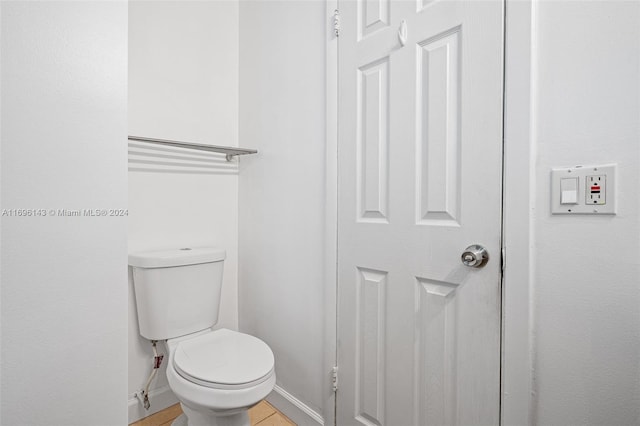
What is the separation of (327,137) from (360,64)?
12.0 inches

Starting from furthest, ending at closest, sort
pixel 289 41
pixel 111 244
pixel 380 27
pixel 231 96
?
pixel 231 96 → pixel 289 41 → pixel 380 27 → pixel 111 244

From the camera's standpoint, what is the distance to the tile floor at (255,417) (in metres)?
1.54

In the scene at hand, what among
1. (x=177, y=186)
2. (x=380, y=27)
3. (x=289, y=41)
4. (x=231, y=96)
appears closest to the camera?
(x=380, y=27)

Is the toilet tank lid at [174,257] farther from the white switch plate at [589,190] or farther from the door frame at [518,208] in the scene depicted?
the white switch plate at [589,190]

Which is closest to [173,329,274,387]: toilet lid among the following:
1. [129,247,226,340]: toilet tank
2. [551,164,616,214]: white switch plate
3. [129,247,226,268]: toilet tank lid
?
[129,247,226,340]: toilet tank

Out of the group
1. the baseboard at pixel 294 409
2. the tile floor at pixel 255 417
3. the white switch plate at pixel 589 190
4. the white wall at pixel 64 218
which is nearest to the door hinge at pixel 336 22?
the white wall at pixel 64 218

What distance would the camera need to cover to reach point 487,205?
0.94m

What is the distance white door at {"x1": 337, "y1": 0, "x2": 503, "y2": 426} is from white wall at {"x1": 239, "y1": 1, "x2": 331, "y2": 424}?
0.15m

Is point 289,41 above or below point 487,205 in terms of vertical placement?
above

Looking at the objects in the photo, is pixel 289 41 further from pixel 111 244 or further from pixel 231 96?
pixel 111 244

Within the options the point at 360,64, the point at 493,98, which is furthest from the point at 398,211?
the point at 360,64

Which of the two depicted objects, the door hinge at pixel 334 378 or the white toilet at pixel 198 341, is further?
the door hinge at pixel 334 378

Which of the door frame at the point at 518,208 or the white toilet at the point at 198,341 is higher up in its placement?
the door frame at the point at 518,208

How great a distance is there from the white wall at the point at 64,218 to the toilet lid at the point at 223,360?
222 millimetres
